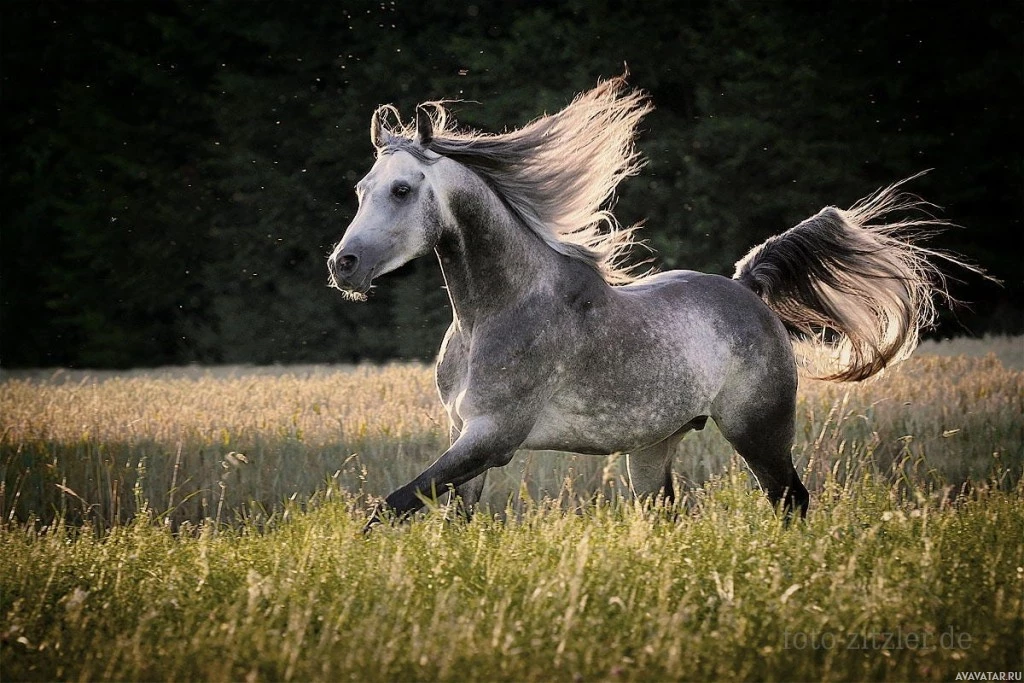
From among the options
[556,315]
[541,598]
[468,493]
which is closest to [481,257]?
[556,315]

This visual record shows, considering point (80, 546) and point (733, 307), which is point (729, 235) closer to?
point (733, 307)

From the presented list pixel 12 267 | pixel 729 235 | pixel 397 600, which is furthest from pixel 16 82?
pixel 397 600

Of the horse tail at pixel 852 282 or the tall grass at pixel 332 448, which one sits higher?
the horse tail at pixel 852 282

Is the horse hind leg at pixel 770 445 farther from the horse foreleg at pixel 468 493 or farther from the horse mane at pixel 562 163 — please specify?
the horse foreleg at pixel 468 493

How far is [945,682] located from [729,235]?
18.0 meters

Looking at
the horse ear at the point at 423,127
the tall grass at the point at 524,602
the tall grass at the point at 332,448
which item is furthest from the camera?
the tall grass at the point at 332,448

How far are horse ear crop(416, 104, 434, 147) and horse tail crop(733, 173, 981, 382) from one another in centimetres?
206

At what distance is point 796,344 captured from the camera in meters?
6.37

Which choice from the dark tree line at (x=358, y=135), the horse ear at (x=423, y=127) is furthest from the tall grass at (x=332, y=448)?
the dark tree line at (x=358, y=135)

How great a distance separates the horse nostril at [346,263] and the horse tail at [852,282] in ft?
7.96

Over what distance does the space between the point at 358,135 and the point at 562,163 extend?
61.7ft

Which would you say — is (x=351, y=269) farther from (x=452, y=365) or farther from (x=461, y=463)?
(x=461, y=463)

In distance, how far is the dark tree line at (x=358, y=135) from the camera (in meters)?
20.5

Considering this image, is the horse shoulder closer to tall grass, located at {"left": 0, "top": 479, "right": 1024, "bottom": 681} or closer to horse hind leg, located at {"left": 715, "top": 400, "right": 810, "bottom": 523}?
tall grass, located at {"left": 0, "top": 479, "right": 1024, "bottom": 681}
